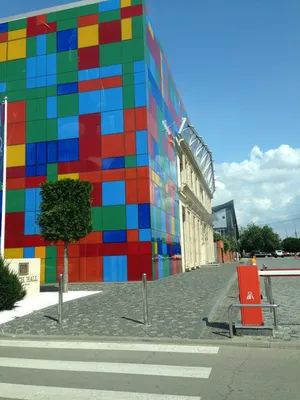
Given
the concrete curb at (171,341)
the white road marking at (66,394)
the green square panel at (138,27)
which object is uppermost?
the green square panel at (138,27)

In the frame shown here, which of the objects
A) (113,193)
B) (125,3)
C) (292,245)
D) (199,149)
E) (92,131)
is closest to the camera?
(113,193)

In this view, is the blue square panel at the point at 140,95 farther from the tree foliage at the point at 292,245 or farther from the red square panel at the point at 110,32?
the tree foliage at the point at 292,245

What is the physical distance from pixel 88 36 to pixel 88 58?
56.3 inches

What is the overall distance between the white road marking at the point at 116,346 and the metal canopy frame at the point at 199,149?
1071 inches

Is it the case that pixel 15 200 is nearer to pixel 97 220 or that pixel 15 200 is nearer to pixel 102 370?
pixel 97 220

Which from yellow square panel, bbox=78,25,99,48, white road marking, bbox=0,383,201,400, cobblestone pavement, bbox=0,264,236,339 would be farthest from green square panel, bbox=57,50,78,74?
white road marking, bbox=0,383,201,400

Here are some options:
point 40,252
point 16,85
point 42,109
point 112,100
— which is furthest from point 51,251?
point 16,85

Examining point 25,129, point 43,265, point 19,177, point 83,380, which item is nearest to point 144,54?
point 25,129

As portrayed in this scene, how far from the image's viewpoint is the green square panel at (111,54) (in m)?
23.3

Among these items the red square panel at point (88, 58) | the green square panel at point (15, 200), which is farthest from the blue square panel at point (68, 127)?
the green square panel at point (15, 200)

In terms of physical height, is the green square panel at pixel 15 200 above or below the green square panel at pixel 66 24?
below

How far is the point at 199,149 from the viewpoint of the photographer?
47.3m

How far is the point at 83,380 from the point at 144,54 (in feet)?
68.8

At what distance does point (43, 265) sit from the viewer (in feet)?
74.7
